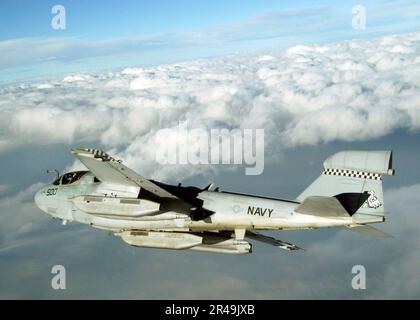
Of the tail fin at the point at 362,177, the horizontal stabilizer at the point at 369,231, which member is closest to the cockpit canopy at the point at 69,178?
the tail fin at the point at 362,177

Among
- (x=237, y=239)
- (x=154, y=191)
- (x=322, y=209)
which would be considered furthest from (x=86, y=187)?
(x=322, y=209)

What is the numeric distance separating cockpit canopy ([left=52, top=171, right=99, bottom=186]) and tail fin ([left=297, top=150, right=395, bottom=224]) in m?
11.6

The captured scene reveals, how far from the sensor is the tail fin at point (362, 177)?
20.5 m

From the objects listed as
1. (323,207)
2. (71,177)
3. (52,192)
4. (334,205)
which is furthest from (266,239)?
(52,192)

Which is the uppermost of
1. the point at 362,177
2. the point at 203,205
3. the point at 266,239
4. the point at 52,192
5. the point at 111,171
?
the point at 111,171

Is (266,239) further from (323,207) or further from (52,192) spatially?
(52,192)

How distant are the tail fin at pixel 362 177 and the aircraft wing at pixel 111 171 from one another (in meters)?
7.01

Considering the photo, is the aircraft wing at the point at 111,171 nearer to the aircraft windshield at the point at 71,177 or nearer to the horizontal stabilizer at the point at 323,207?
the aircraft windshield at the point at 71,177

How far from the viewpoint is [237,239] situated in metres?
23.6

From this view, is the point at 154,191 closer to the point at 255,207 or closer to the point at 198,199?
the point at 198,199

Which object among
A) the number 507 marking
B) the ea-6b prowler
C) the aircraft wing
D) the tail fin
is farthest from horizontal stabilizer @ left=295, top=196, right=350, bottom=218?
the number 507 marking

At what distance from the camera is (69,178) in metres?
24.8

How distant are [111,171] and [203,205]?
464cm

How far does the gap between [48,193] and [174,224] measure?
6877 millimetres
